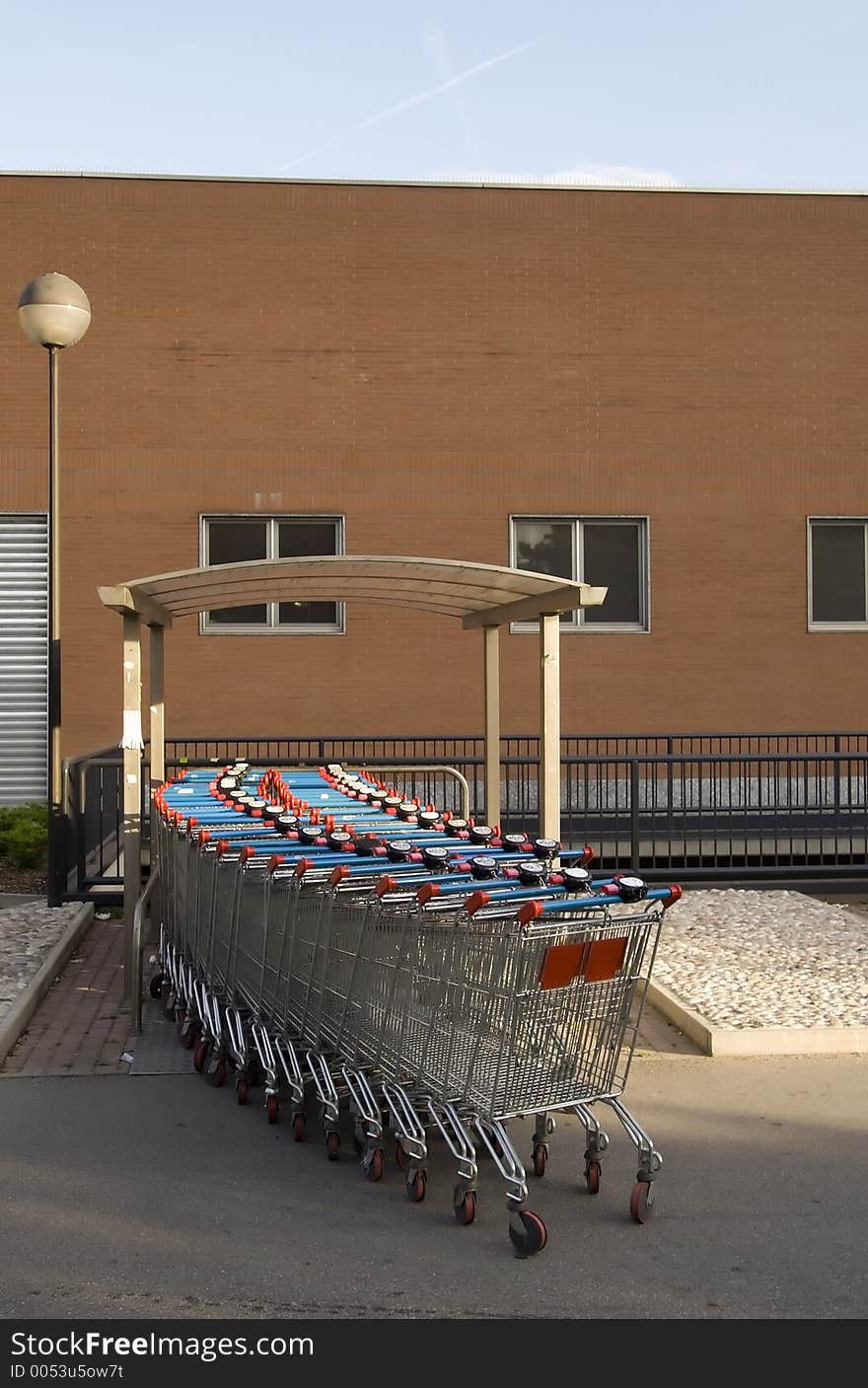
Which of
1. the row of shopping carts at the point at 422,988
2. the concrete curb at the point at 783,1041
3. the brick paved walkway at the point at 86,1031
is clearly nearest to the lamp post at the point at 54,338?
the brick paved walkway at the point at 86,1031

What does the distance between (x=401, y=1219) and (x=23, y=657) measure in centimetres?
1511

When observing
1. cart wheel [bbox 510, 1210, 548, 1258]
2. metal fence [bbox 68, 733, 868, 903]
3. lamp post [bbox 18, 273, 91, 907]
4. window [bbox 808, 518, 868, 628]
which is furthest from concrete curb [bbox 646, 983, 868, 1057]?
window [bbox 808, 518, 868, 628]

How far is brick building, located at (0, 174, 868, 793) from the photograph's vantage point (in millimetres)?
18562

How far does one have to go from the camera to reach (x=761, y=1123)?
19.7ft

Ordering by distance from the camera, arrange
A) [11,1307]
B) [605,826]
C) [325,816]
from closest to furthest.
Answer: [11,1307]
[325,816]
[605,826]

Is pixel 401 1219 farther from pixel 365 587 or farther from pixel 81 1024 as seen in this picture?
pixel 365 587

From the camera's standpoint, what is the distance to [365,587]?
→ 8977 mm

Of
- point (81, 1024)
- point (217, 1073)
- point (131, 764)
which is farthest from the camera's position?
point (131, 764)

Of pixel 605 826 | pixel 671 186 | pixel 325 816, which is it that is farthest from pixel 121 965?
pixel 671 186

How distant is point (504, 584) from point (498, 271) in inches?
470

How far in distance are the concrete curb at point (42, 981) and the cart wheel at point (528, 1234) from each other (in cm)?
331

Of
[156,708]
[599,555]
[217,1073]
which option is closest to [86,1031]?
[217,1073]

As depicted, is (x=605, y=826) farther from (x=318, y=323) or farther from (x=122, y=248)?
(x=122, y=248)

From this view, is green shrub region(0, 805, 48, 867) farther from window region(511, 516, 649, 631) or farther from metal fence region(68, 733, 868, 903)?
window region(511, 516, 649, 631)
